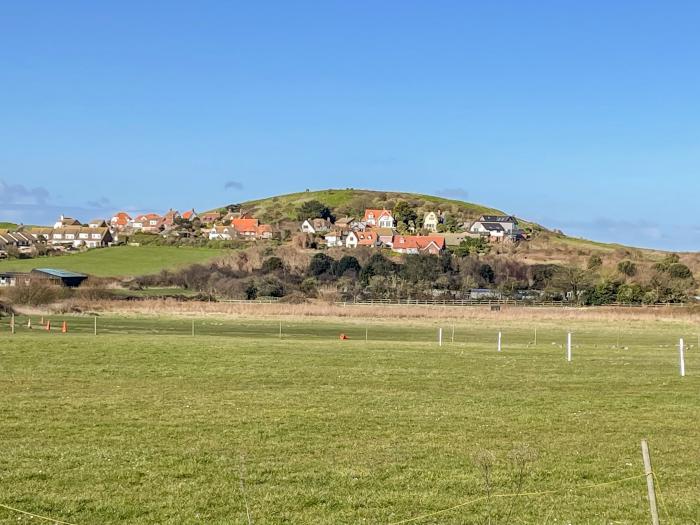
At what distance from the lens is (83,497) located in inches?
517

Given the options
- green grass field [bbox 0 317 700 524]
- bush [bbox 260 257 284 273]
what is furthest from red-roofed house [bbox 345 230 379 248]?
green grass field [bbox 0 317 700 524]

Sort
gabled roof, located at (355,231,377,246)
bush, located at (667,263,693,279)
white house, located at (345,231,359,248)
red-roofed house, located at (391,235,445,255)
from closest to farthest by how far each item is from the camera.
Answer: bush, located at (667,263,693,279)
red-roofed house, located at (391,235,445,255)
gabled roof, located at (355,231,377,246)
white house, located at (345,231,359,248)

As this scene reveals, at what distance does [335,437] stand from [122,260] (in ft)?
448

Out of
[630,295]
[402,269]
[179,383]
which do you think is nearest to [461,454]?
[179,383]

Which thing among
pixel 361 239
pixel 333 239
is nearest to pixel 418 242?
pixel 361 239

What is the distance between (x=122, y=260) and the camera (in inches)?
5896

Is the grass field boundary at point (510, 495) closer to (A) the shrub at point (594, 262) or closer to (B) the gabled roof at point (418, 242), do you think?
(A) the shrub at point (594, 262)

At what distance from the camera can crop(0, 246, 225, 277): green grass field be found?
139m

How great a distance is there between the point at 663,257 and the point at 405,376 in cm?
14120

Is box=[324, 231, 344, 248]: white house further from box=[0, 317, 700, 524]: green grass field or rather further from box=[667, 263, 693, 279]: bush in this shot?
box=[0, 317, 700, 524]: green grass field

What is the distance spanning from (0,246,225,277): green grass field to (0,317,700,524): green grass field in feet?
335

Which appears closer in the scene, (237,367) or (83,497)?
(83,497)

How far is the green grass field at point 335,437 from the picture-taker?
1289 centimetres

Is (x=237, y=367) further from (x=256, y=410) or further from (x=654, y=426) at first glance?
(x=654, y=426)
